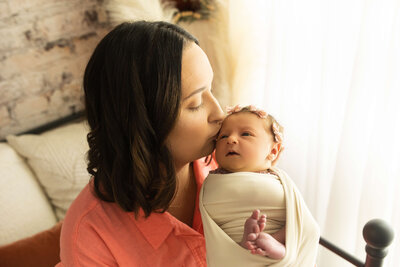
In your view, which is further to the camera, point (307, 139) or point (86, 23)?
point (86, 23)

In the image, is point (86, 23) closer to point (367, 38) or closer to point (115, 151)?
point (115, 151)

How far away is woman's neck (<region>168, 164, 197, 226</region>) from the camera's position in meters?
1.10

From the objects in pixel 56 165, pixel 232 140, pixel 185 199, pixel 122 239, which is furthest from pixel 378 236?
pixel 56 165

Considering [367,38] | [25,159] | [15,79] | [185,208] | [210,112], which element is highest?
[367,38]

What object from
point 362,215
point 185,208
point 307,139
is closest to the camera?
point 185,208

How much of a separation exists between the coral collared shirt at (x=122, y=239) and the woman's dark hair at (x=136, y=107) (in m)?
0.06

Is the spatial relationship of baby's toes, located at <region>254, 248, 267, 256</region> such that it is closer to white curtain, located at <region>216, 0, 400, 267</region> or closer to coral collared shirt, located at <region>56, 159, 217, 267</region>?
coral collared shirt, located at <region>56, 159, 217, 267</region>

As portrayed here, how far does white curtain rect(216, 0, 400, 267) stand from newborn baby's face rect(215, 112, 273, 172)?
45cm

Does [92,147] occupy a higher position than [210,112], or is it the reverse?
[210,112]

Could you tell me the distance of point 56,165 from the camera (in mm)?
1663

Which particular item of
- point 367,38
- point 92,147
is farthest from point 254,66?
point 92,147

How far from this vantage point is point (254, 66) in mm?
1637

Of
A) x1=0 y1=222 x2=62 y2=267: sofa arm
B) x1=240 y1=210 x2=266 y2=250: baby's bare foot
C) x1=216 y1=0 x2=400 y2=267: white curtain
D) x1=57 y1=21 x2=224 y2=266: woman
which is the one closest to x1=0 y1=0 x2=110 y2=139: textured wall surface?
x1=0 y1=222 x2=62 y2=267: sofa arm

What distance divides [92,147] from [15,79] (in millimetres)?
1043
